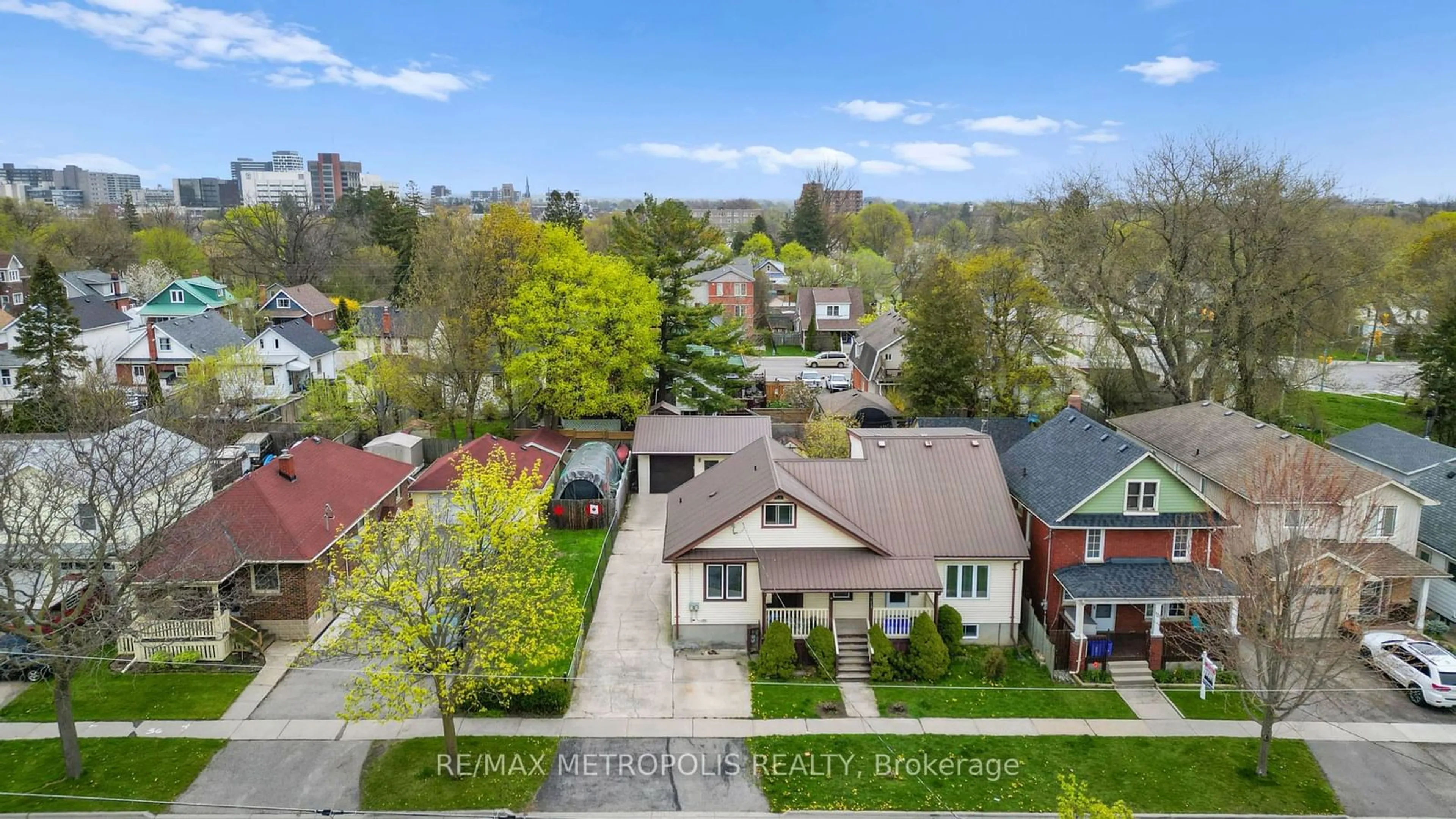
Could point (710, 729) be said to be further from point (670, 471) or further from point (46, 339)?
point (46, 339)

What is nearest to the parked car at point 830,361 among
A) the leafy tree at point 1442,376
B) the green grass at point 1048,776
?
the leafy tree at point 1442,376

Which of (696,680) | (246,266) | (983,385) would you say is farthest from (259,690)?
(246,266)

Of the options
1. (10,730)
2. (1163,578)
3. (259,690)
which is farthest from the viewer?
(1163,578)

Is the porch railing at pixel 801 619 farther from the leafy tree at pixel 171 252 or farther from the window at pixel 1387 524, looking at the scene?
the leafy tree at pixel 171 252

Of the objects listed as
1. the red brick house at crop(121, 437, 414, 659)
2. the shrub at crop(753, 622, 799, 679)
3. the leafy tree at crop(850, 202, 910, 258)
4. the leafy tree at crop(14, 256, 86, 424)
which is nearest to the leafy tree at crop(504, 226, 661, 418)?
the red brick house at crop(121, 437, 414, 659)

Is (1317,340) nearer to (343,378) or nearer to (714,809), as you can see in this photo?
(714,809)

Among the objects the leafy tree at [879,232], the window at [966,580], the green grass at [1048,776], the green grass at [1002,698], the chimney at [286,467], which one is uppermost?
the leafy tree at [879,232]

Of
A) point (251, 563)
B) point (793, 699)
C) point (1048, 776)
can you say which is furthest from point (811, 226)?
point (1048, 776)
